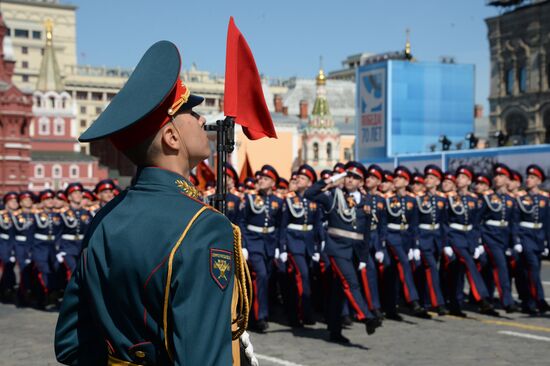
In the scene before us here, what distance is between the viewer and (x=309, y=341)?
386 inches

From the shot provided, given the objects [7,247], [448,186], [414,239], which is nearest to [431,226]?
[414,239]

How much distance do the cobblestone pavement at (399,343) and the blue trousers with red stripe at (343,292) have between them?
0.31m

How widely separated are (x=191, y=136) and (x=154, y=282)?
50cm

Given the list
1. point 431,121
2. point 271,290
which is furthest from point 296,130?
point 271,290

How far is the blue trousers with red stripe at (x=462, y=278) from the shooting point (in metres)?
11.5

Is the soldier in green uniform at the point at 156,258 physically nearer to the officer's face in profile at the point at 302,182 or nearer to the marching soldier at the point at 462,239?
the officer's face in profile at the point at 302,182

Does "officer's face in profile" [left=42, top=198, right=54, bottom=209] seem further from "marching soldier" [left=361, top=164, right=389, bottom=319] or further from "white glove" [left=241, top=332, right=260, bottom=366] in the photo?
"white glove" [left=241, top=332, right=260, bottom=366]

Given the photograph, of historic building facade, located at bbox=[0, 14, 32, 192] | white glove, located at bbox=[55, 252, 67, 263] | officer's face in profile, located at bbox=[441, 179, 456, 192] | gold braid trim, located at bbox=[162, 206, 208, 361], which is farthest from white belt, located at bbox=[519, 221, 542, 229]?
historic building facade, located at bbox=[0, 14, 32, 192]

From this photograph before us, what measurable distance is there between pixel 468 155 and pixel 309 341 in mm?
16622

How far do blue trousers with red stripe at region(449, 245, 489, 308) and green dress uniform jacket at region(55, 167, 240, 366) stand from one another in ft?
30.6

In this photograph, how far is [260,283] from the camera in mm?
10820

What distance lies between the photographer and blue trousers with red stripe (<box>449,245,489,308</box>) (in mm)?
11531

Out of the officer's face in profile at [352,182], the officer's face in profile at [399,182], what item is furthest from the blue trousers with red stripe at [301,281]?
the officer's face in profile at [399,182]

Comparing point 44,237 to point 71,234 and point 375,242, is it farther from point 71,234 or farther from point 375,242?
point 375,242
